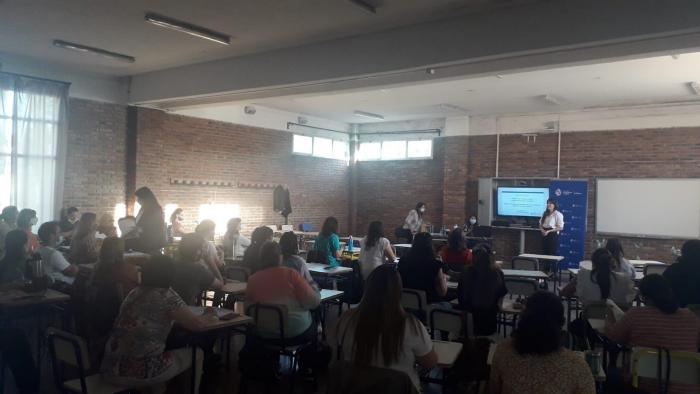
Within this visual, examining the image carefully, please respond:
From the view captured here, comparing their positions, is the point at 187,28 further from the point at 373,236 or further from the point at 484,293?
the point at 484,293

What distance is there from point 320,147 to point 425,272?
30.9 ft

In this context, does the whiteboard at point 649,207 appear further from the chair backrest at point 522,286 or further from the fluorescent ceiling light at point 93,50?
the fluorescent ceiling light at point 93,50

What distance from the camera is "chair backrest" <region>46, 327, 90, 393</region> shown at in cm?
285

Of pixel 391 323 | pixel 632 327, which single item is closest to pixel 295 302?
pixel 391 323

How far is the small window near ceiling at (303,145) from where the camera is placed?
1334 centimetres

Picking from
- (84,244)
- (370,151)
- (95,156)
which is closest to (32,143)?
(95,156)

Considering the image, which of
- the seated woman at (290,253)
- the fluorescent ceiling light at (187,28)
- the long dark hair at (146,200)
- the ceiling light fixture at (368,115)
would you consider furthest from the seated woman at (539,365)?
the ceiling light fixture at (368,115)

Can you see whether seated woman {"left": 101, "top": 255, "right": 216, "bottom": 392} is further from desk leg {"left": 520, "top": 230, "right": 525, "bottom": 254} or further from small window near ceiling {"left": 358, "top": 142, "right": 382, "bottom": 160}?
small window near ceiling {"left": 358, "top": 142, "right": 382, "bottom": 160}

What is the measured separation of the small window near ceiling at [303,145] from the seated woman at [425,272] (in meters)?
8.50

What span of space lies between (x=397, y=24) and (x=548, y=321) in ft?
15.3

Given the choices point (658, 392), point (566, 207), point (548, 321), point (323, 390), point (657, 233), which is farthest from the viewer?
point (566, 207)

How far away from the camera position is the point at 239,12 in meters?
5.82

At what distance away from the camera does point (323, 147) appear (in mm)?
14250

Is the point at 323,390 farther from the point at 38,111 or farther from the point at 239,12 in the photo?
the point at 38,111
